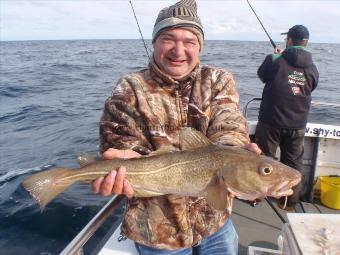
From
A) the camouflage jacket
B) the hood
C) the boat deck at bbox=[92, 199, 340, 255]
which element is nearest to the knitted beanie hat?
the camouflage jacket

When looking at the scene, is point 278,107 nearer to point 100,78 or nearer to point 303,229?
point 303,229

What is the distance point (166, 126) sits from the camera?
291cm

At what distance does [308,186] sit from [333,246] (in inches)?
163

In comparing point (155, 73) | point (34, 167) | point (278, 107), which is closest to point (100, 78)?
point (34, 167)

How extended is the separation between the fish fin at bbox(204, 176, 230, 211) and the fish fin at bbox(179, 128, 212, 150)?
27cm

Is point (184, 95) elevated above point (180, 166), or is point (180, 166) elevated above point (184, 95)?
point (184, 95)

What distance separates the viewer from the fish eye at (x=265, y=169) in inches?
101

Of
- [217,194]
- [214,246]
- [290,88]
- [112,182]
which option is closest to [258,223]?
[290,88]

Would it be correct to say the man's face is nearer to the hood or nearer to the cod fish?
the cod fish

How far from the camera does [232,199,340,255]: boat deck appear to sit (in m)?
5.09

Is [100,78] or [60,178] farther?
[100,78]

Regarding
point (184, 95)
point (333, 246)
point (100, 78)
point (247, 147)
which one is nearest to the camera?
point (333, 246)

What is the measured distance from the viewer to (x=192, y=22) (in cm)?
294

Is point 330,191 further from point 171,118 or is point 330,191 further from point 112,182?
point 112,182
